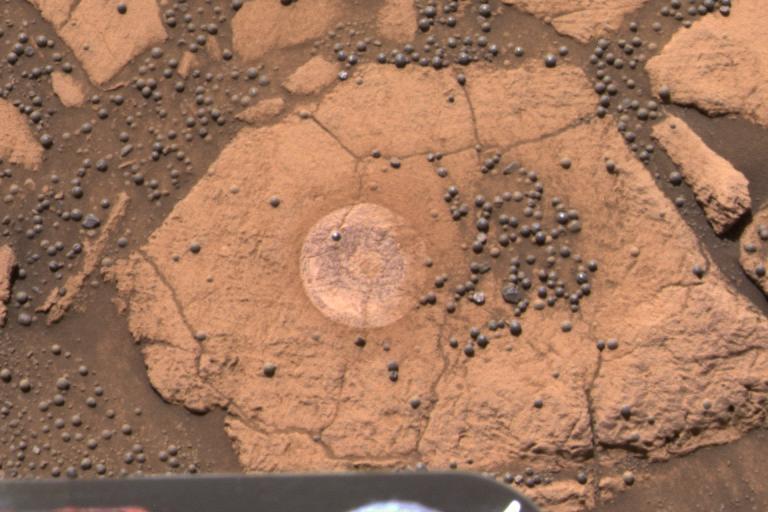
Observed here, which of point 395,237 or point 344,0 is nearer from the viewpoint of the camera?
point 395,237

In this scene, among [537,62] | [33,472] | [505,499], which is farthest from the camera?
[537,62]

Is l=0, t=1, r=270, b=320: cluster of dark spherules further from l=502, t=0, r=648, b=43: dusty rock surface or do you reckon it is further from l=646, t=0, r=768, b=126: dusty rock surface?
l=646, t=0, r=768, b=126: dusty rock surface

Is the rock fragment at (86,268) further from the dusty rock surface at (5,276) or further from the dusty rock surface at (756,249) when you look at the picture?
the dusty rock surface at (756,249)

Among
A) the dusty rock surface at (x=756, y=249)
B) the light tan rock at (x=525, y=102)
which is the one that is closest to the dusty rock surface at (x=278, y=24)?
the light tan rock at (x=525, y=102)

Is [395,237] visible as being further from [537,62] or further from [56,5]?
[56,5]

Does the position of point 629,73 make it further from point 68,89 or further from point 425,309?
point 68,89

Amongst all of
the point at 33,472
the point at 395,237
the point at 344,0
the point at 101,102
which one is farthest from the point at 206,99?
the point at 33,472
